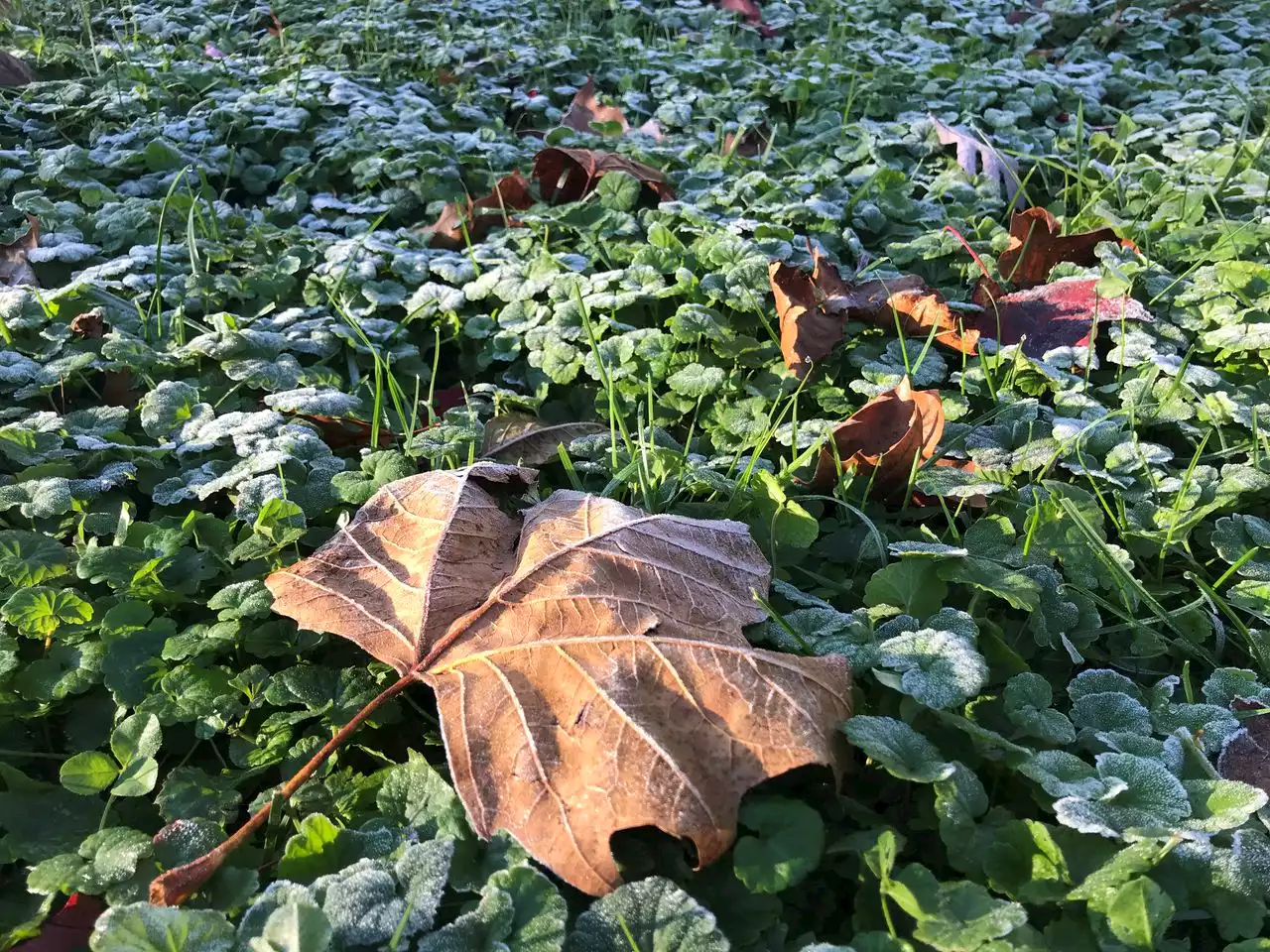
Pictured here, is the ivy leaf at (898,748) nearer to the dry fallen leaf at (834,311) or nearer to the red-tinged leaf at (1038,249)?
the dry fallen leaf at (834,311)

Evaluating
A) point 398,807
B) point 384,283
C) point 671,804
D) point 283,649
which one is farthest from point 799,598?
point 384,283

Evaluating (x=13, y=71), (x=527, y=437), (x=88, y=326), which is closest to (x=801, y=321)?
(x=527, y=437)

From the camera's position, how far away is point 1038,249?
2598 mm

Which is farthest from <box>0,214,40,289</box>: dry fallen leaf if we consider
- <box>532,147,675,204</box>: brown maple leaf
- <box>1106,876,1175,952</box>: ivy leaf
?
<box>1106,876,1175,952</box>: ivy leaf

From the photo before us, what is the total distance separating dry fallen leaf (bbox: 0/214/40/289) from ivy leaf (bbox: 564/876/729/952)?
227 cm

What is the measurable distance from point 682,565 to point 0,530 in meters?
1.19

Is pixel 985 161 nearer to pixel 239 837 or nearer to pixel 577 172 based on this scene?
pixel 577 172

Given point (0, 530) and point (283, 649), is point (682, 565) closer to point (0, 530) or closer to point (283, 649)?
point (283, 649)

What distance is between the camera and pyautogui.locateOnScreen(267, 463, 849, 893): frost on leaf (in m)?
1.14

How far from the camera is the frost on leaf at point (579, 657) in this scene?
1139mm

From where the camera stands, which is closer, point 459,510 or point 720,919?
point 720,919

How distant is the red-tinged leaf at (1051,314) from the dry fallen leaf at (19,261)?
8.03 ft

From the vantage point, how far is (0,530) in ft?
5.44

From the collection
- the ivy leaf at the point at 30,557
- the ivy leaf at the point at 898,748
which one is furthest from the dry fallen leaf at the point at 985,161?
the ivy leaf at the point at 30,557
